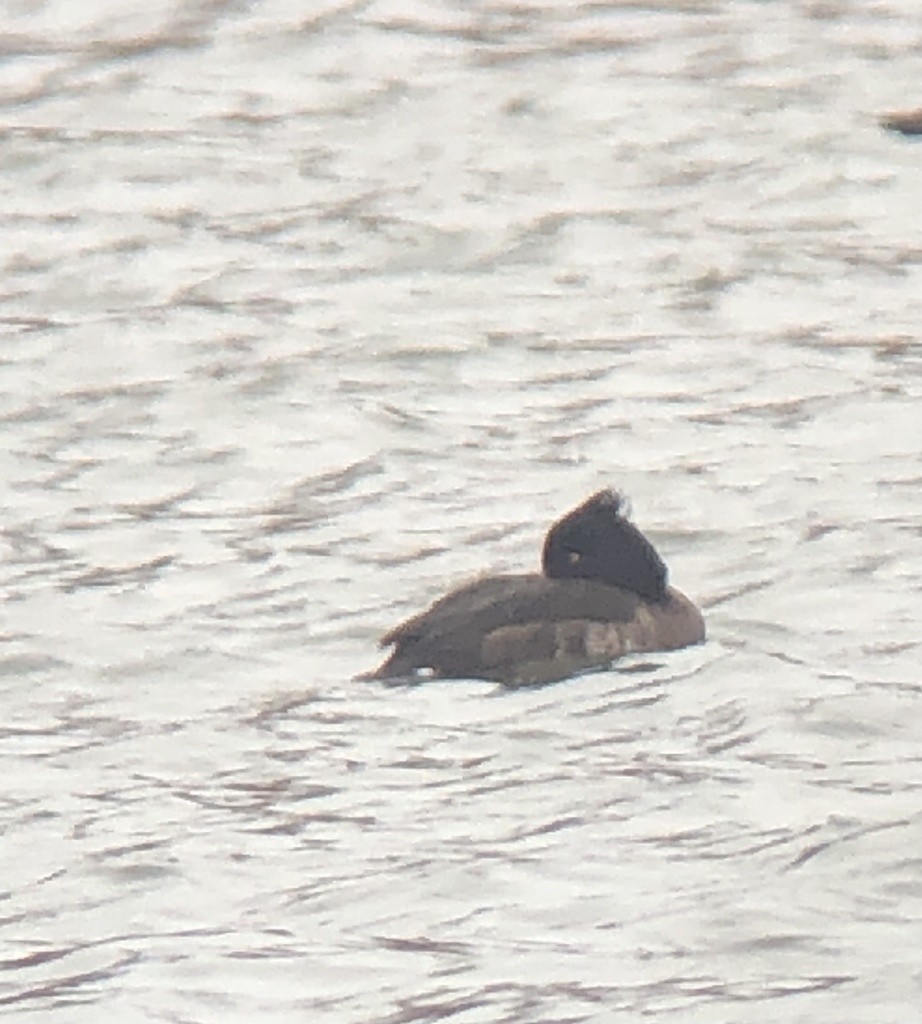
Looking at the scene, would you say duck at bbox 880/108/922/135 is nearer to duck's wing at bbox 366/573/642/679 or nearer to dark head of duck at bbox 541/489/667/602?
dark head of duck at bbox 541/489/667/602

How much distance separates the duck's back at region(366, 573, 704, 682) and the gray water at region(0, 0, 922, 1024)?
81 millimetres

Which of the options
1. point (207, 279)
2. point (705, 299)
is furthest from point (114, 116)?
point (705, 299)

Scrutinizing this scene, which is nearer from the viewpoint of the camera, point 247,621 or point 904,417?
point 247,621

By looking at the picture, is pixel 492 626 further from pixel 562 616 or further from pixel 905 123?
pixel 905 123

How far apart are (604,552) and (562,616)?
324 mm

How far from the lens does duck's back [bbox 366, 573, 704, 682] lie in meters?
9.92

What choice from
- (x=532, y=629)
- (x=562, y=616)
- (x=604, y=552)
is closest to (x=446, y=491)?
(x=604, y=552)

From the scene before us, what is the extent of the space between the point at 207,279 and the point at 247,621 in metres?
4.65

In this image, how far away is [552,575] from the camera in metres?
10.5

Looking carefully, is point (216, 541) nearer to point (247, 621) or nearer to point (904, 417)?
point (247, 621)

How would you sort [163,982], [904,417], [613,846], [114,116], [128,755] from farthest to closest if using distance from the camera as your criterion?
1. [114,116]
2. [904,417]
3. [128,755]
4. [613,846]
5. [163,982]

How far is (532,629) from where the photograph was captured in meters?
10.1

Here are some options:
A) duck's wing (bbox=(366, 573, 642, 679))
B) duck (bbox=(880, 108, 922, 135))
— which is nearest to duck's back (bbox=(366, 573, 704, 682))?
duck's wing (bbox=(366, 573, 642, 679))

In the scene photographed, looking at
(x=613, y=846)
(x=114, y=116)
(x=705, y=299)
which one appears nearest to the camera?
(x=613, y=846)
